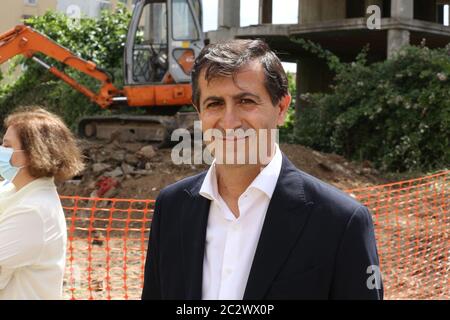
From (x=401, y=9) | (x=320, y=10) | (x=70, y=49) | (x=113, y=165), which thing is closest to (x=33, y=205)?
(x=113, y=165)

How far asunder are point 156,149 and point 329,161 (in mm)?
3497

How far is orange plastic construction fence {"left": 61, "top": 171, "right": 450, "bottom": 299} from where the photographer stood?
690 centimetres

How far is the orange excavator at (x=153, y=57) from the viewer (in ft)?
44.6

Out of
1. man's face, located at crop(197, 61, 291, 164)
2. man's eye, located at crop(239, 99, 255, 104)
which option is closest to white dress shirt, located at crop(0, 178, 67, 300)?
man's face, located at crop(197, 61, 291, 164)

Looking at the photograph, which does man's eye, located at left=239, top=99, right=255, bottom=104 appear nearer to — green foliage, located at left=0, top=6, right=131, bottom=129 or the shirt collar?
the shirt collar

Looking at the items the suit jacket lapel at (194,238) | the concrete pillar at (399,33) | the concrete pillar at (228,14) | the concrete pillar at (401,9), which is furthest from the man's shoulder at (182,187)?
the concrete pillar at (228,14)

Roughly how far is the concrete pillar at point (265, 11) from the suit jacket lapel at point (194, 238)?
2196 centimetres

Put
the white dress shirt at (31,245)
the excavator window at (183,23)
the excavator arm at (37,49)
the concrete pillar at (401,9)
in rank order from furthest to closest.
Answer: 1. the concrete pillar at (401,9)
2. the excavator arm at (37,49)
3. the excavator window at (183,23)
4. the white dress shirt at (31,245)

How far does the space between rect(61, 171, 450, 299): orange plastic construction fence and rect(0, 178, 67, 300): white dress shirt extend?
297 centimetres

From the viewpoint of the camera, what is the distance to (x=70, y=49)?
20250 millimetres

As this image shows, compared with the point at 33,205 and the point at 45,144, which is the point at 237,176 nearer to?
the point at 33,205

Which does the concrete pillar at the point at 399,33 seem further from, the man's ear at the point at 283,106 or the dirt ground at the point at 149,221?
the man's ear at the point at 283,106

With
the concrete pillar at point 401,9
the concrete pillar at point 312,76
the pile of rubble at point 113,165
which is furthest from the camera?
the concrete pillar at point 312,76

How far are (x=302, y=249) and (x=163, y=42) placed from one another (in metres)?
12.1
